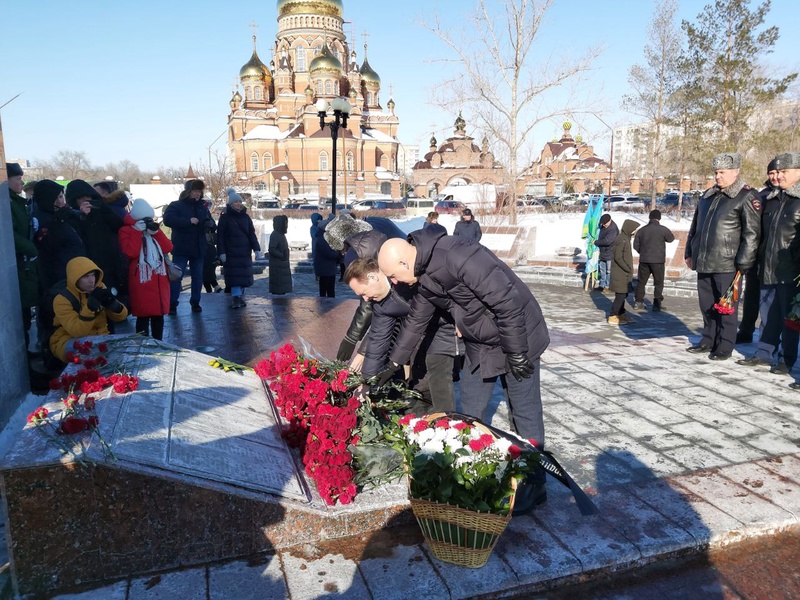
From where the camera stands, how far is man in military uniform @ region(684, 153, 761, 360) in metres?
5.98

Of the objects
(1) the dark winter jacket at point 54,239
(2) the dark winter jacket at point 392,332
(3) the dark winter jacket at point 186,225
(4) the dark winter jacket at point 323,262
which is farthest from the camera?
(4) the dark winter jacket at point 323,262

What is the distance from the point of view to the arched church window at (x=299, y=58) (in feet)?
194

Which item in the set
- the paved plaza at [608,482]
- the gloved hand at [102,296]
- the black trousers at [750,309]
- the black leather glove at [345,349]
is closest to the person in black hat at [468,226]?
the paved plaza at [608,482]

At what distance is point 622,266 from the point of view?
347 inches

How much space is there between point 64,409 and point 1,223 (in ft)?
6.90

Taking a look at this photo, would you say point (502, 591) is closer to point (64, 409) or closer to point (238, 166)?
point (64, 409)

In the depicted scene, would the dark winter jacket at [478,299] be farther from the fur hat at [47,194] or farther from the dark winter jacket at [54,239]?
the fur hat at [47,194]

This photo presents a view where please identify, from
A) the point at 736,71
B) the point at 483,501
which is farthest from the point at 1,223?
the point at 736,71

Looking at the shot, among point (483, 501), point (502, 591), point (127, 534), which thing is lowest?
point (502, 591)

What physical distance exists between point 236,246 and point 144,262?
2.80 m

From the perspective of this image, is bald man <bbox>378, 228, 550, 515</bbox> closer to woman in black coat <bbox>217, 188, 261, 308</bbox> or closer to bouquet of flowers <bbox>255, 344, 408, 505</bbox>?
bouquet of flowers <bbox>255, 344, 408, 505</bbox>

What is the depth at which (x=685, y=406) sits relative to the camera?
190 inches

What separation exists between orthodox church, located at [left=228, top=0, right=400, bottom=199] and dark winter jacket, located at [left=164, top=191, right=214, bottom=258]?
46522mm

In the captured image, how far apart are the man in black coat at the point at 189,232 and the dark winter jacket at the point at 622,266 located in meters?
6.01
